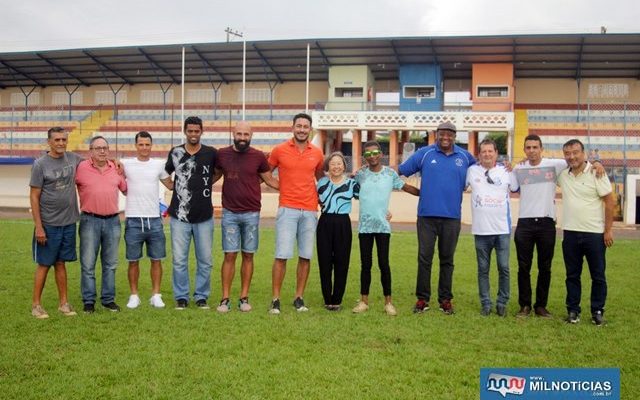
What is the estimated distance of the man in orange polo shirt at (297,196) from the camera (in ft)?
22.4

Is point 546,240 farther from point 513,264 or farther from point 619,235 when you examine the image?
point 619,235

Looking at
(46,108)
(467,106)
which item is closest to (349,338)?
(467,106)

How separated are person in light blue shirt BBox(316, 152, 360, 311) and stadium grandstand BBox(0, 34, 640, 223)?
777 inches

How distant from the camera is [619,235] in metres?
17.6

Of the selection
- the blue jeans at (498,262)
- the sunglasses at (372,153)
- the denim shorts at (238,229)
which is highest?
the sunglasses at (372,153)

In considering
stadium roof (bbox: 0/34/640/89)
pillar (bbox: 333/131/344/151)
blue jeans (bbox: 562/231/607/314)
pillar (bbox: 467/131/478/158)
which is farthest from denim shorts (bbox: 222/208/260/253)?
pillar (bbox: 333/131/344/151)

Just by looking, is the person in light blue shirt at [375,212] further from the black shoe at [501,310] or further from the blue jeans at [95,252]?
the blue jeans at [95,252]

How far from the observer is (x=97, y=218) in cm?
679

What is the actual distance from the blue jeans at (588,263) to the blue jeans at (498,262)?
63 centimetres

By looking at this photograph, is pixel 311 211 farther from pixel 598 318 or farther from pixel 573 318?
pixel 598 318

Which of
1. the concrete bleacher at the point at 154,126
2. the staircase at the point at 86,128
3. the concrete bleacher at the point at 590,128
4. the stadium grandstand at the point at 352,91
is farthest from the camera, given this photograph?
the staircase at the point at 86,128

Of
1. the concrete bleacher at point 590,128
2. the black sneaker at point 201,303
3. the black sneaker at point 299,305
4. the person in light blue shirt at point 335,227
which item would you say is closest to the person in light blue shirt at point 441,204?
the person in light blue shirt at point 335,227

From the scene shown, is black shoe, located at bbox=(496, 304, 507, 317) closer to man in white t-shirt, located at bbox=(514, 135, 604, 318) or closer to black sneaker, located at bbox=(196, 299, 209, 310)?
man in white t-shirt, located at bbox=(514, 135, 604, 318)

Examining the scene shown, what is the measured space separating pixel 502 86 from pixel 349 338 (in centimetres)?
2720
